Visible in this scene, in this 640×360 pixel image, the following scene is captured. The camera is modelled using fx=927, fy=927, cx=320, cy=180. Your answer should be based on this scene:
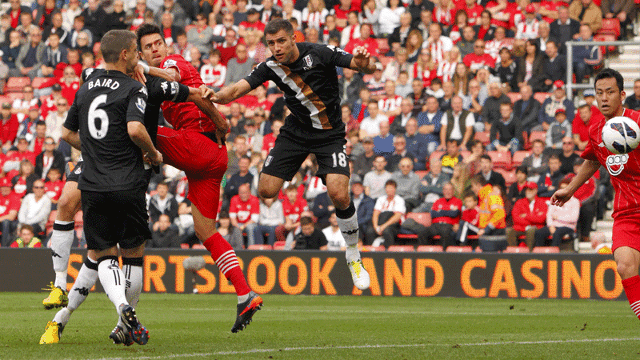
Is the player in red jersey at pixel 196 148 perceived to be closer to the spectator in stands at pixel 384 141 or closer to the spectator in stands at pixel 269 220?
the spectator in stands at pixel 269 220

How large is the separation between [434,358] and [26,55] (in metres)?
18.5

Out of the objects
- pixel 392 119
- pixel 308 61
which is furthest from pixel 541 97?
pixel 308 61

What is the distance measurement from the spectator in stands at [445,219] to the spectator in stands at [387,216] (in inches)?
21.8

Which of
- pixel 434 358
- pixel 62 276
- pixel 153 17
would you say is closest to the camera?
pixel 434 358

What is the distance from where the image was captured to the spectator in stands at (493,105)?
1773 centimetres

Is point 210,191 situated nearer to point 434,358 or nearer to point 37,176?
point 434,358

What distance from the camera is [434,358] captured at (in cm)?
712

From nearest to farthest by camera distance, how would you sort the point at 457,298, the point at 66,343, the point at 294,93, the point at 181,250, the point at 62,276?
the point at 66,343 < the point at 62,276 < the point at 294,93 < the point at 457,298 < the point at 181,250

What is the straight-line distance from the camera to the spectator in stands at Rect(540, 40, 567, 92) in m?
18.2

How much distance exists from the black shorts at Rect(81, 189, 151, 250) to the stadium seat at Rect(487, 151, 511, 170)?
10796 millimetres

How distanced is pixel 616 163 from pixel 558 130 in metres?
9.79

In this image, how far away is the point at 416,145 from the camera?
1794 centimetres

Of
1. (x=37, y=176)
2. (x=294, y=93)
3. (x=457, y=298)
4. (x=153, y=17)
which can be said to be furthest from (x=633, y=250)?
(x=153, y=17)

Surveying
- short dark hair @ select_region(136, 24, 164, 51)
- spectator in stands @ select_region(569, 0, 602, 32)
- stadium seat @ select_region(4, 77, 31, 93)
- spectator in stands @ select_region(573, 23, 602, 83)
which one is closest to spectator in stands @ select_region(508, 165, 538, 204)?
spectator in stands @ select_region(573, 23, 602, 83)
